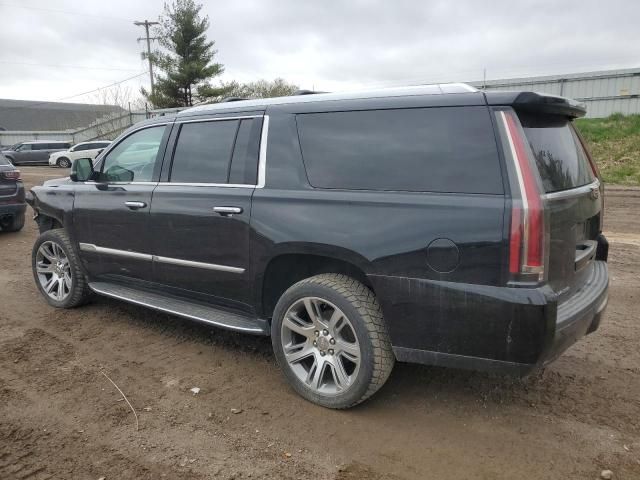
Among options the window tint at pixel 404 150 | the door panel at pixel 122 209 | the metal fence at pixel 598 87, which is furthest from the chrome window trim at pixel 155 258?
the metal fence at pixel 598 87

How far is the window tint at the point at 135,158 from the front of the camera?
174 inches

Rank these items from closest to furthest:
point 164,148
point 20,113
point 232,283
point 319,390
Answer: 1. point 319,390
2. point 232,283
3. point 164,148
4. point 20,113

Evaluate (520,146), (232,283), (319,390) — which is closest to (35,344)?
(232,283)

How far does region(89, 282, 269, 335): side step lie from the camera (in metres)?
3.69

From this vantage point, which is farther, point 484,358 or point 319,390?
point 319,390

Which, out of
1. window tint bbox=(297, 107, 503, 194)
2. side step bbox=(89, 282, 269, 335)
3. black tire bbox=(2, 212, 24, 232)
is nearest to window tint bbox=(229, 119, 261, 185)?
window tint bbox=(297, 107, 503, 194)

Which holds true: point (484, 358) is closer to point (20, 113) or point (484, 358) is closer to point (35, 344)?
point (35, 344)

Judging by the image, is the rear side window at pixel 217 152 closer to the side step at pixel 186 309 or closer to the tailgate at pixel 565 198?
the side step at pixel 186 309

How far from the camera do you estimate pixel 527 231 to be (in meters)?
2.60

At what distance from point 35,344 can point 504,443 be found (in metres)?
3.65

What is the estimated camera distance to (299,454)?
2850 millimetres

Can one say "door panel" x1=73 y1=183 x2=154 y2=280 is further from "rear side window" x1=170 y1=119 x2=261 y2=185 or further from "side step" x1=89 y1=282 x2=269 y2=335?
"rear side window" x1=170 y1=119 x2=261 y2=185

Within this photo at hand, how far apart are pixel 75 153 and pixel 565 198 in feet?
99.0

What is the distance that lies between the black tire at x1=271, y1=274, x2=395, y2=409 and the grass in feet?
44.4
